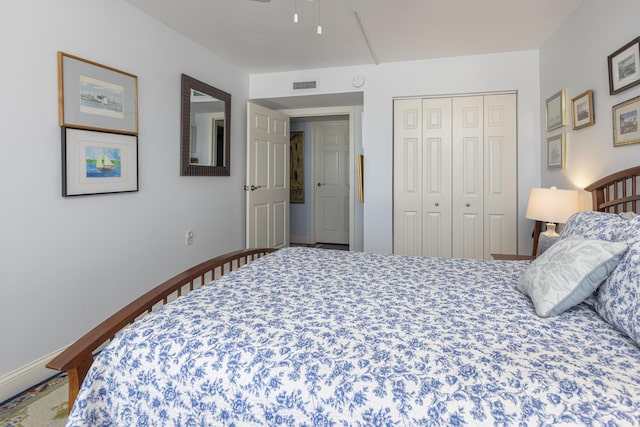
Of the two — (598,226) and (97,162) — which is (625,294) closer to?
(598,226)

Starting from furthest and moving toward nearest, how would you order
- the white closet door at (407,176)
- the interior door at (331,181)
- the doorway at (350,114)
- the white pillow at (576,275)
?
1. the interior door at (331,181)
2. the doorway at (350,114)
3. the white closet door at (407,176)
4. the white pillow at (576,275)

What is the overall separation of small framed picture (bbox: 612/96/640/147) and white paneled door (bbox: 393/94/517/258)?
1580 millimetres

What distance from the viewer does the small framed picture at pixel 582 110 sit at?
2482mm

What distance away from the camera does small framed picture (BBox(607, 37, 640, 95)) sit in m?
1.98

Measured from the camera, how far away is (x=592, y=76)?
8.20 feet

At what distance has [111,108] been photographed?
8.50 feet

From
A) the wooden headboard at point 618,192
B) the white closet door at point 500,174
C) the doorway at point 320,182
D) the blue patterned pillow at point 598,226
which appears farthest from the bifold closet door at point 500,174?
the doorway at point 320,182

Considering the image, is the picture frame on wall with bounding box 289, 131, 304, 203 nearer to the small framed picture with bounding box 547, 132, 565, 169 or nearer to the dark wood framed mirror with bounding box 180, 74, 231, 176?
the dark wood framed mirror with bounding box 180, 74, 231, 176

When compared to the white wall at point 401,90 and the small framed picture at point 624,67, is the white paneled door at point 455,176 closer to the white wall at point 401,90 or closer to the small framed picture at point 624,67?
the white wall at point 401,90

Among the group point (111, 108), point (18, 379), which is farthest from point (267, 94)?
point (18, 379)

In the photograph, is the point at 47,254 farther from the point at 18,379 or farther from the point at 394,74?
the point at 394,74

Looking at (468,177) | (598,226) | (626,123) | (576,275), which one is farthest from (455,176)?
(576,275)

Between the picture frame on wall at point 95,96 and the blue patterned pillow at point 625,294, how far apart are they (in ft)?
9.18

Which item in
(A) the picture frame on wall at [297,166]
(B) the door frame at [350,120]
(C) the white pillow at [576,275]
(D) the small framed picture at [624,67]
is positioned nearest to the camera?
(C) the white pillow at [576,275]
